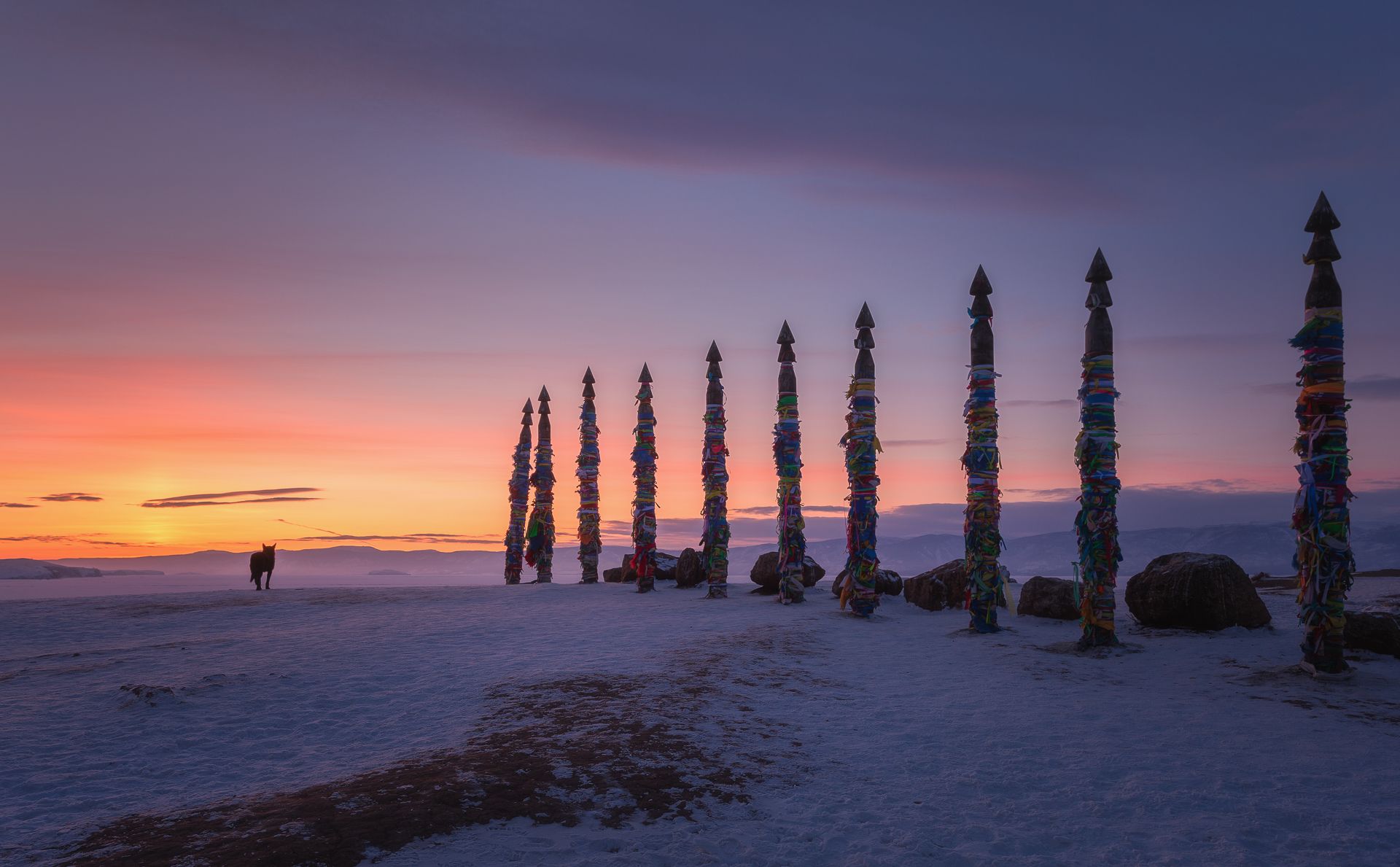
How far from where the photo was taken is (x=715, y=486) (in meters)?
24.1

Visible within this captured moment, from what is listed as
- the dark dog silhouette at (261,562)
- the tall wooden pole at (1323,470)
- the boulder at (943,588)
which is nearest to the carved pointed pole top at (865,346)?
the boulder at (943,588)

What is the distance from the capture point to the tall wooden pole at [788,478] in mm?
21391

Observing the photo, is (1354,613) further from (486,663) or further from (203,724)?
(203,724)

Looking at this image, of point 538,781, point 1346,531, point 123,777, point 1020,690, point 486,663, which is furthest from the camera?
point 486,663

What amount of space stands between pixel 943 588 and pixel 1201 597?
248 inches

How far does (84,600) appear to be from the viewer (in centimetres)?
2061

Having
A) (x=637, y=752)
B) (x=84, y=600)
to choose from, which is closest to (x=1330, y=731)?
(x=637, y=752)

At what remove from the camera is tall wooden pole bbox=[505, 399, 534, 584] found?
31797 mm

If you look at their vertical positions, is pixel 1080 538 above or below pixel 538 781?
above

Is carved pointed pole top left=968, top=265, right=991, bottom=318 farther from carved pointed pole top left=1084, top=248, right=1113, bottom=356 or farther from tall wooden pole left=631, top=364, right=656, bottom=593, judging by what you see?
tall wooden pole left=631, top=364, right=656, bottom=593

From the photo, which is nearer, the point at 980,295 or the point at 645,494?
the point at 980,295

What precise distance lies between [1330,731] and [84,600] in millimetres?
A: 27915

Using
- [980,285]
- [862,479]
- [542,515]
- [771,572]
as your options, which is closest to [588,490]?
[542,515]

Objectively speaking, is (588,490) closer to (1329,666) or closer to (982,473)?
(982,473)
